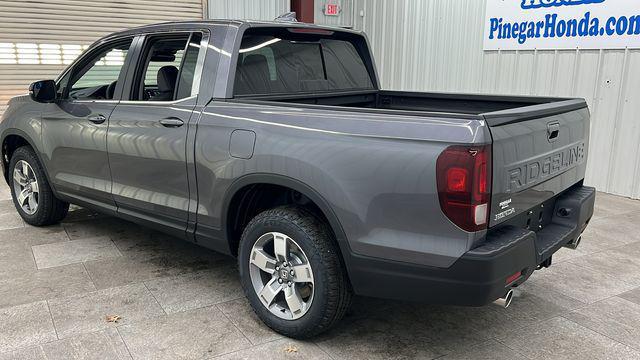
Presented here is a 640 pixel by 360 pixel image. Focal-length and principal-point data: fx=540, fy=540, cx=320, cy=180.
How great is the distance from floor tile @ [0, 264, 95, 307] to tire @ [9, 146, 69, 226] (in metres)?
1.06

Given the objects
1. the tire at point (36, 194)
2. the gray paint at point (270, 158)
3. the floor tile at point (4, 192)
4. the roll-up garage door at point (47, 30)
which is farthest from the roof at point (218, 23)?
the roll-up garage door at point (47, 30)

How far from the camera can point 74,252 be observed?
14.7 ft

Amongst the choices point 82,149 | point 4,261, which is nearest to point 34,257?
point 4,261

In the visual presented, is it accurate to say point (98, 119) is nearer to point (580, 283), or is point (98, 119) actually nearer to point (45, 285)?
point (45, 285)

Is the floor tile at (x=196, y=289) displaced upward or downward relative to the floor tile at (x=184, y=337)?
downward

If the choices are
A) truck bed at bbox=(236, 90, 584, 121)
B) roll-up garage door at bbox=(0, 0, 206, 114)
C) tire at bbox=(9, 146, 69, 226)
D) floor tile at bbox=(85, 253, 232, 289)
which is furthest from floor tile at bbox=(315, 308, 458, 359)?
roll-up garage door at bbox=(0, 0, 206, 114)

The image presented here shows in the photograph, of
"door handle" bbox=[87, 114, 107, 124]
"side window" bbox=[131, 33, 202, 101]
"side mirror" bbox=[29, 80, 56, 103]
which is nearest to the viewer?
"side window" bbox=[131, 33, 202, 101]

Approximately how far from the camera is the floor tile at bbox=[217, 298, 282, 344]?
3.14 meters

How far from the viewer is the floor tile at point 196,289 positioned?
3572 millimetres

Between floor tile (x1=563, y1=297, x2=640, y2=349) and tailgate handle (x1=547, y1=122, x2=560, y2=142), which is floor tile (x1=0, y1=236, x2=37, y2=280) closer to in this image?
tailgate handle (x1=547, y1=122, x2=560, y2=142)

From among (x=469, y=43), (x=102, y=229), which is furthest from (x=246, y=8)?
(x=102, y=229)

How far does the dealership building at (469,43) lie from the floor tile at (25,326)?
6.19 meters

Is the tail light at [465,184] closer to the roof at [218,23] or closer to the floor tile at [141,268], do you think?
the roof at [218,23]

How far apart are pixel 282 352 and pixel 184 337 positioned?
1.96ft
